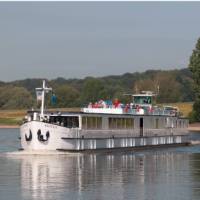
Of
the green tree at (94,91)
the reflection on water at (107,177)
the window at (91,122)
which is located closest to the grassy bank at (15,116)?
the green tree at (94,91)

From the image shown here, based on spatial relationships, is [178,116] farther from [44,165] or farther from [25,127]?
[44,165]

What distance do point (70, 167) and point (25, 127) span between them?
10235mm

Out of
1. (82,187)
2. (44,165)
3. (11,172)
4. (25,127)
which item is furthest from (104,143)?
(82,187)

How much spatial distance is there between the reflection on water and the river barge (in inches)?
64.9

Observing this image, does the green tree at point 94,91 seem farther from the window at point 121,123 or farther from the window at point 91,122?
the window at point 91,122

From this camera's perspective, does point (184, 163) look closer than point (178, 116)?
Yes

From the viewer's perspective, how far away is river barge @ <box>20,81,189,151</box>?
61.1 meters

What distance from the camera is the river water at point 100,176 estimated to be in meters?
Result: 38.6

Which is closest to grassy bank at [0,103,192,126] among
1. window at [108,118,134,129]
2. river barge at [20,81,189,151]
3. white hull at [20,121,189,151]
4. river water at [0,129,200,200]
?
A: river barge at [20,81,189,151]

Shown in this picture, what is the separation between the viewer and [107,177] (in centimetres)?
4631

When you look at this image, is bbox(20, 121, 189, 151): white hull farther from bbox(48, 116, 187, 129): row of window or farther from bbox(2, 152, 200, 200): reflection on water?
bbox(2, 152, 200, 200): reflection on water

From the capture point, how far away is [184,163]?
58.1 m

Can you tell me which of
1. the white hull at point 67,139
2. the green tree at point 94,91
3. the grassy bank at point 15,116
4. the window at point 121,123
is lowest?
the grassy bank at point 15,116

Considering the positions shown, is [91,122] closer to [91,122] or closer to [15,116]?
[91,122]
